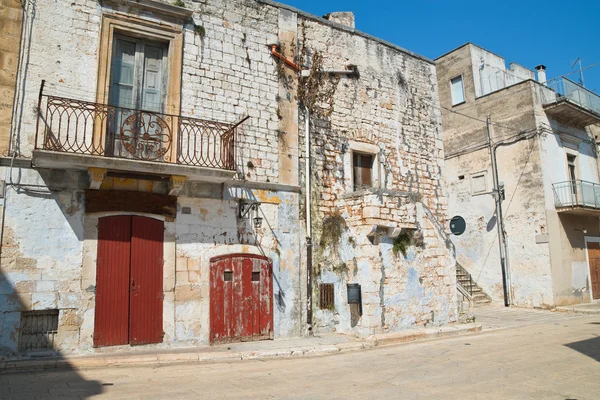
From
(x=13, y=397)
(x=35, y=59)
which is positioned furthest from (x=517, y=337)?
(x=35, y=59)

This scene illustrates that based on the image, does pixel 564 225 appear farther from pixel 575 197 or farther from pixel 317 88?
pixel 317 88

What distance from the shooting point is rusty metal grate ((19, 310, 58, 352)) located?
680 centimetres

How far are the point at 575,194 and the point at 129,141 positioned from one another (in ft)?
50.0

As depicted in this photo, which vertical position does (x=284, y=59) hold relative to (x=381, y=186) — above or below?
above

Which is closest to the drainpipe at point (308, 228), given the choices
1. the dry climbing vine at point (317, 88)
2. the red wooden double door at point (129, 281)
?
the dry climbing vine at point (317, 88)

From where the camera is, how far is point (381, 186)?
36.4ft

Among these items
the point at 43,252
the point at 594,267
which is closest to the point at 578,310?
the point at 594,267

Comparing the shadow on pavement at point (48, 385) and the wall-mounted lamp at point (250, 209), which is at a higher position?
the wall-mounted lamp at point (250, 209)

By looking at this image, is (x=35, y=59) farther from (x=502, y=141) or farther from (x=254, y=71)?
(x=502, y=141)

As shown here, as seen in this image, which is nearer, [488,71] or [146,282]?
[146,282]

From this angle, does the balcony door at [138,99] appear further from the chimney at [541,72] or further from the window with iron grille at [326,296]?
the chimney at [541,72]

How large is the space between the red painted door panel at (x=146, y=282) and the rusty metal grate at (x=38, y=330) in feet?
3.77

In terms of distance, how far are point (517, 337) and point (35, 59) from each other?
10.5 metres

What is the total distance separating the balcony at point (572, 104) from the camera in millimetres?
15891
